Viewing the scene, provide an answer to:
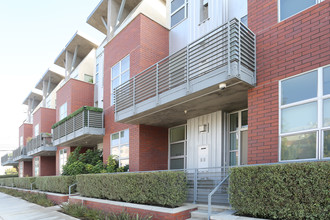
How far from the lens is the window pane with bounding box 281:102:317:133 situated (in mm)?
5473

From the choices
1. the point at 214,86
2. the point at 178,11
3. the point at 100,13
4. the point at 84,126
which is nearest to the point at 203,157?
the point at 214,86

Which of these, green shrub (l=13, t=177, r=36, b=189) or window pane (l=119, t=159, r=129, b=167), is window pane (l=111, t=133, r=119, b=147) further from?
green shrub (l=13, t=177, r=36, b=189)

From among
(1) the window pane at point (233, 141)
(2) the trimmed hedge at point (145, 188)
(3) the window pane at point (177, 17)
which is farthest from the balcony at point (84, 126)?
(1) the window pane at point (233, 141)

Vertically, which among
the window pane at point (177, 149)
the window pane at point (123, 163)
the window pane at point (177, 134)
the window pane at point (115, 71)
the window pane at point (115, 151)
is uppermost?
the window pane at point (115, 71)

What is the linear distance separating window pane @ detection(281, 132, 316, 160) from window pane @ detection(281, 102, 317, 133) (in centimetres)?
19

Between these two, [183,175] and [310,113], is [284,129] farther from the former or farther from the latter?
[183,175]

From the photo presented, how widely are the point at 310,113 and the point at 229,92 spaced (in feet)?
7.52

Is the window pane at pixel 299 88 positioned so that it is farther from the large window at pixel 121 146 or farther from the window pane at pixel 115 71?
the window pane at pixel 115 71

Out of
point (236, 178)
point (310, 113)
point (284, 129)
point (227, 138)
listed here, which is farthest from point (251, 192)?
point (227, 138)

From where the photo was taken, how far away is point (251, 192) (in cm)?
520

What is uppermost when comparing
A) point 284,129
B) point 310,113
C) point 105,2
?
point 105,2

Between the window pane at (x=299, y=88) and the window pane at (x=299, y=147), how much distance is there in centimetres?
85

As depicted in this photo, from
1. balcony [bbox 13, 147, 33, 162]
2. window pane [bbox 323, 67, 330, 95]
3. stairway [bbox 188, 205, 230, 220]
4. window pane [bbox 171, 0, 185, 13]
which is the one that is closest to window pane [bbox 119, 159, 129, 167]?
stairway [bbox 188, 205, 230, 220]

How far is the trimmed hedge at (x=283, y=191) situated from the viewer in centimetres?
430
